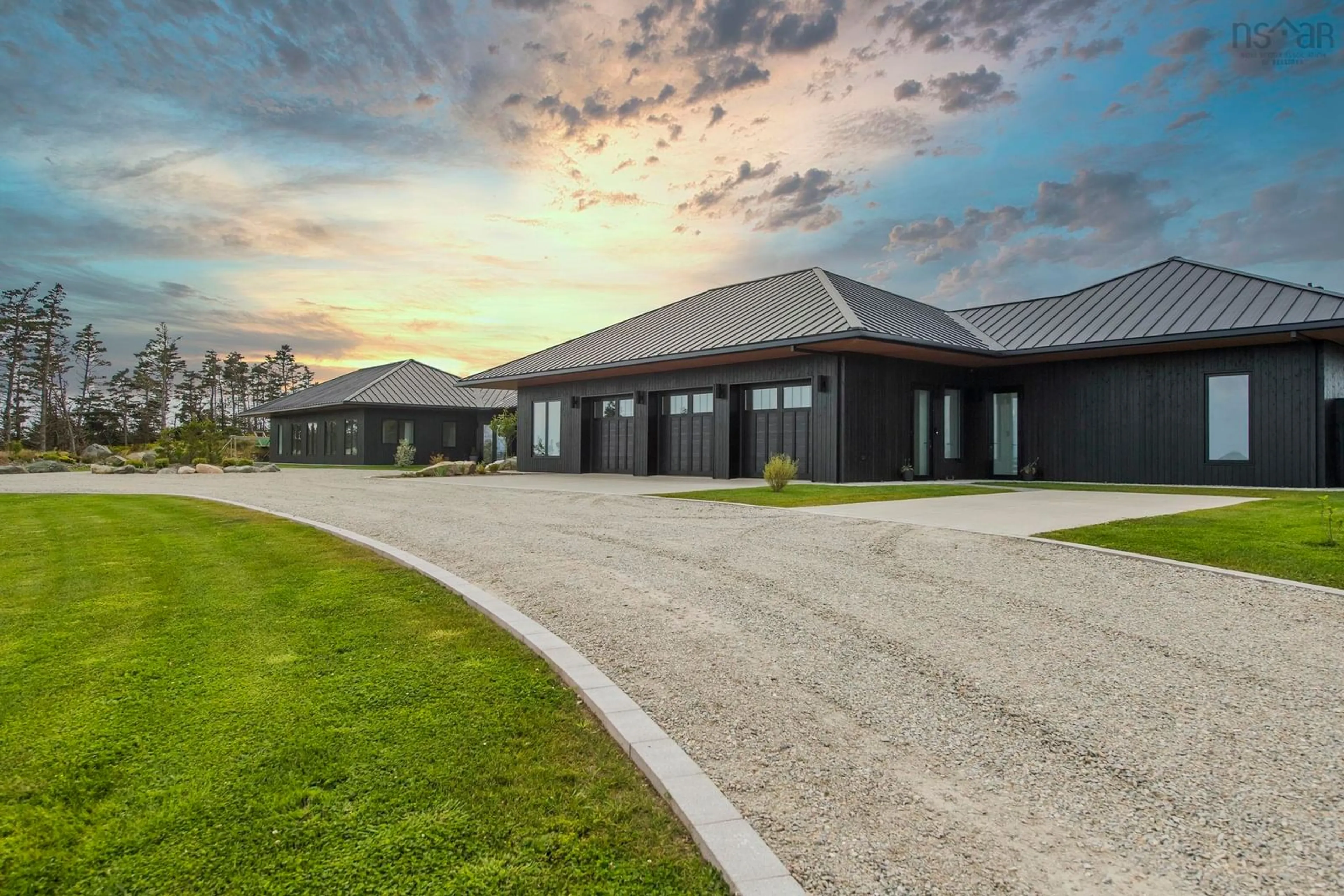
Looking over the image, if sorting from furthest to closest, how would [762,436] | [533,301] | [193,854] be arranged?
[533,301] → [762,436] → [193,854]

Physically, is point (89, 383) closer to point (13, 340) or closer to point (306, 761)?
point (13, 340)

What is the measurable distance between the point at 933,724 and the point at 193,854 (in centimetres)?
276

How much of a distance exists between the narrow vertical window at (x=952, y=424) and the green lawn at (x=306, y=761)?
1696cm

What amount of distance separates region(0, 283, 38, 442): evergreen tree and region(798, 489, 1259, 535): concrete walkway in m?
56.4

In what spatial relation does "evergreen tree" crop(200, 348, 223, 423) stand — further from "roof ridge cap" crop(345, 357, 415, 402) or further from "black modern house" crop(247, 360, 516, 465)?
"roof ridge cap" crop(345, 357, 415, 402)

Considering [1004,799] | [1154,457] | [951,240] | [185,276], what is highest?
[951,240]

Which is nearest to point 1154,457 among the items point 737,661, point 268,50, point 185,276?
point 737,661

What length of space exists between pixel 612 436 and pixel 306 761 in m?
20.5

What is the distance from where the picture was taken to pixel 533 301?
24750mm

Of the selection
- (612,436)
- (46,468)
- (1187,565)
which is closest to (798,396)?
(612,436)

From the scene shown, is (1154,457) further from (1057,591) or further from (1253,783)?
(1253,783)

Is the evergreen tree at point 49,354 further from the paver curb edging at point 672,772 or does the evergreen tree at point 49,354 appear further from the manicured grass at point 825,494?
the paver curb edging at point 672,772

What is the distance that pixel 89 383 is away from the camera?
2090 inches

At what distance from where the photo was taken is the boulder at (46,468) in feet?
86.7
